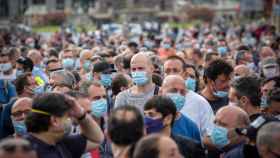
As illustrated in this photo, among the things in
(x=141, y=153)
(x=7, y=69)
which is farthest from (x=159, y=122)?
(x=7, y=69)

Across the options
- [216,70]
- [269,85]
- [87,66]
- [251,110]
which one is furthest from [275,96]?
[87,66]

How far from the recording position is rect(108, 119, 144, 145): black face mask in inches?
209

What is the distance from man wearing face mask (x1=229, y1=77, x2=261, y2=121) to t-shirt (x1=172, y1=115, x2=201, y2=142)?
578 mm

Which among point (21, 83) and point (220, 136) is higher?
point (21, 83)

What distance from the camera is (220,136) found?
6402 millimetres

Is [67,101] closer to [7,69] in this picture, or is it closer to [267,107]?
[267,107]

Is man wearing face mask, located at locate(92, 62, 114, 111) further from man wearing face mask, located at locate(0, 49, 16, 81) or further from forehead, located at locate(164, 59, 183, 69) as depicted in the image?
man wearing face mask, located at locate(0, 49, 16, 81)

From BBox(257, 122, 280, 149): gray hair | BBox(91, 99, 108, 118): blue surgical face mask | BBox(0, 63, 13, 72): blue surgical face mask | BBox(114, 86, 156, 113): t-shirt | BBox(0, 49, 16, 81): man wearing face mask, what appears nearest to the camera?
BBox(257, 122, 280, 149): gray hair

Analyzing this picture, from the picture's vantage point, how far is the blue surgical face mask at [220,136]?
639 centimetres

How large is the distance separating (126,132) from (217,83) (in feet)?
12.5

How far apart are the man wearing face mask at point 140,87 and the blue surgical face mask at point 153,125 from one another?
1798mm

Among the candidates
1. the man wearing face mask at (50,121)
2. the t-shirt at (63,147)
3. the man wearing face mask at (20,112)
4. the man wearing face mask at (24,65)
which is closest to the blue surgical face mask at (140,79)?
the man wearing face mask at (20,112)

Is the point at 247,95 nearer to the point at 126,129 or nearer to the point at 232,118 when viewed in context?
the point at 232,118

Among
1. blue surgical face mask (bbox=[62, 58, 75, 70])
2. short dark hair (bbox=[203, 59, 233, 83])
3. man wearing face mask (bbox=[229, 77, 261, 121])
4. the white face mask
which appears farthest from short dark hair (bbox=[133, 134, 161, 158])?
blue surgical face mask (bbox=[62, 58, 75, 70])
